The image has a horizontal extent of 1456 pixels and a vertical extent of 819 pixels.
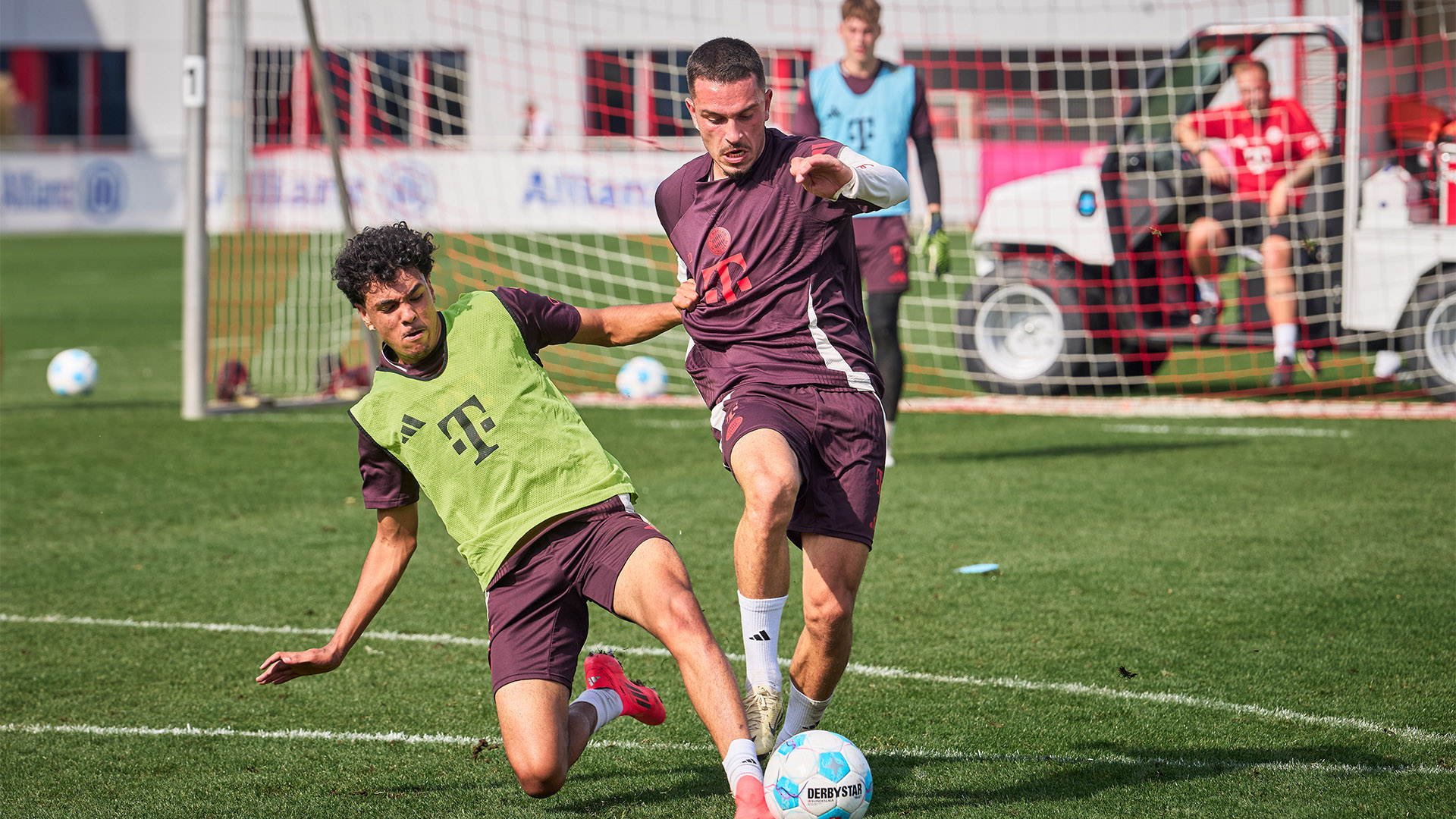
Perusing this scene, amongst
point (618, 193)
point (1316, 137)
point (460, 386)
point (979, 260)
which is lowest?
point (460, 386)

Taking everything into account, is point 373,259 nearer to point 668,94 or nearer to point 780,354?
point 780,354

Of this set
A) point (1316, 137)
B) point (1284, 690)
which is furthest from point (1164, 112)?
point (1284, 690)

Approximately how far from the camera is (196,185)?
9883mm

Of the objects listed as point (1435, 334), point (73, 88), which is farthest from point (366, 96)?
point (73, 88)

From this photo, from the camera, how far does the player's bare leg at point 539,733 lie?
3.57 m

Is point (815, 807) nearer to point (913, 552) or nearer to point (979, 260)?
point (913, 552)

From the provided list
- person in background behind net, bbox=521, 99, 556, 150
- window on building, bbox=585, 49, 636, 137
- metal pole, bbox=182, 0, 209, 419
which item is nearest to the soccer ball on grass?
metal pole, bbox=182, 0, 209, 419

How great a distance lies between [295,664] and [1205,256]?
8.19m

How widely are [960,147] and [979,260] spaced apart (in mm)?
14019

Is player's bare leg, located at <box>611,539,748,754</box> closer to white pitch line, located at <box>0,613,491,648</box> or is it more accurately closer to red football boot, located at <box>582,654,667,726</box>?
red football boot, located at <box>582,654,667,726</box>

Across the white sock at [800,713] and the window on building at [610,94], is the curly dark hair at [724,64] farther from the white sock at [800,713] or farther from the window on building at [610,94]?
the window on building at [610,94]

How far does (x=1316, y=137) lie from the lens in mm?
10211

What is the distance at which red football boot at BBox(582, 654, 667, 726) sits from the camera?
4.02 metres

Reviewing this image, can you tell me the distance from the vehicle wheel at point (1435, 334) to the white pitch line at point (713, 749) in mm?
6791
